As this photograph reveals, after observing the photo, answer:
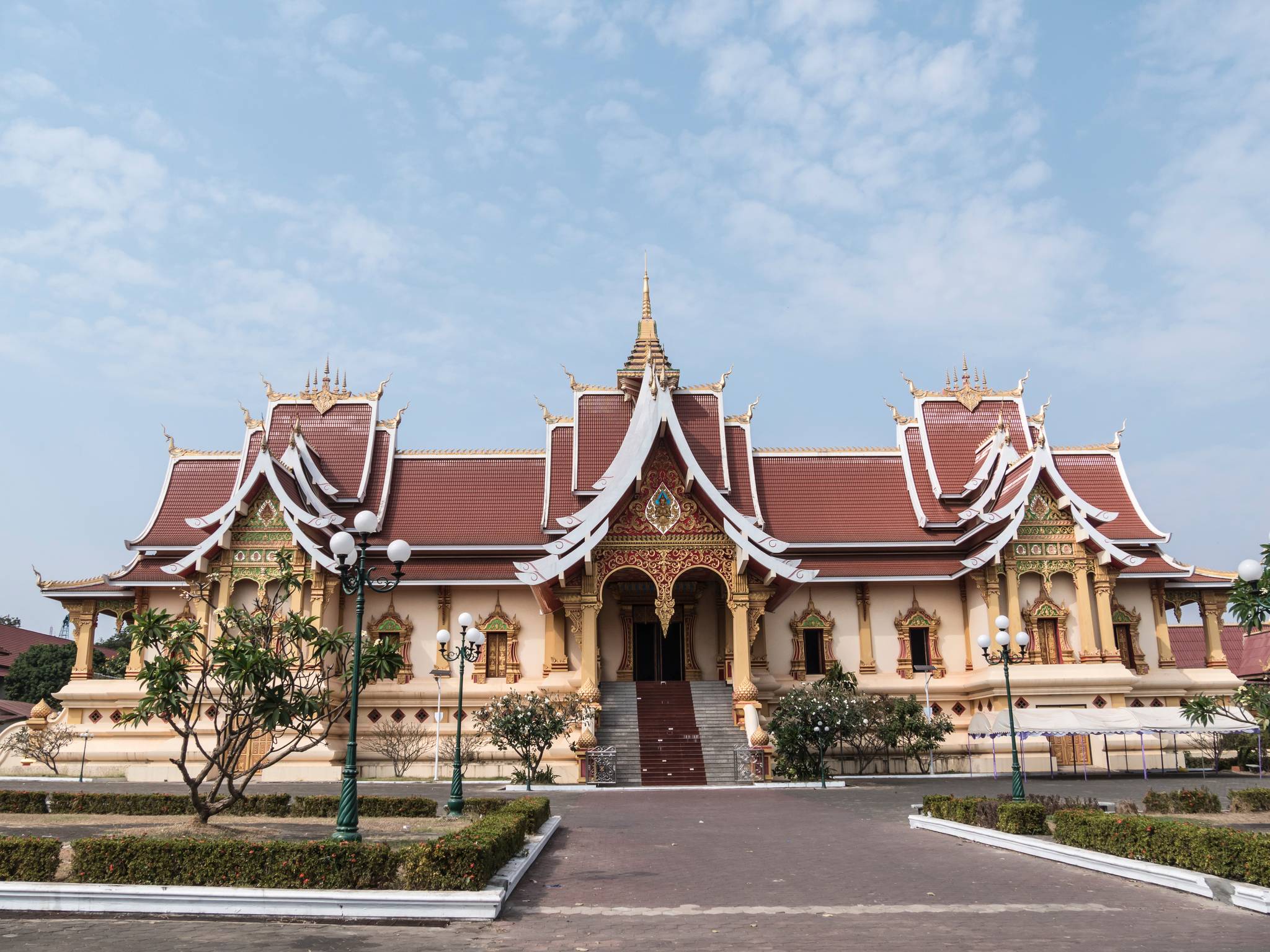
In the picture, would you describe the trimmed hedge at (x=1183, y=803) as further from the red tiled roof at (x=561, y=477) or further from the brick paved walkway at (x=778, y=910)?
the red tiled roof at (x=561, y=477)

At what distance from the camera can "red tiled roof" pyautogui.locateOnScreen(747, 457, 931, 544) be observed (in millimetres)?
26656

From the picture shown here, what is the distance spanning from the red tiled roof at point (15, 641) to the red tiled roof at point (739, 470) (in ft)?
119

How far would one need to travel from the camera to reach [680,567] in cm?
2364

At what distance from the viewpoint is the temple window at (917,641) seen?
2550cm

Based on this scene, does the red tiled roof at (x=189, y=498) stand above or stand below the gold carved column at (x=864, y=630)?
above

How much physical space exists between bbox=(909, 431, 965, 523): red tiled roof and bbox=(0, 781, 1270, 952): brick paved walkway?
1503cm

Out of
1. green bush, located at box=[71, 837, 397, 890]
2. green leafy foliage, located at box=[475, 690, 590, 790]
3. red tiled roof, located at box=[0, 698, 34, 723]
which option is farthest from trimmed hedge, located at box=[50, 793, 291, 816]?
red tiled roof, located at box=[0, 698, 34, 723]

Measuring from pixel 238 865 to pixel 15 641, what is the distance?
5198 centimetres

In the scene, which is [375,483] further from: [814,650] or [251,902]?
[251,902]

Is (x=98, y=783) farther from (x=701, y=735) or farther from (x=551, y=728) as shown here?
(x=701, y=735)

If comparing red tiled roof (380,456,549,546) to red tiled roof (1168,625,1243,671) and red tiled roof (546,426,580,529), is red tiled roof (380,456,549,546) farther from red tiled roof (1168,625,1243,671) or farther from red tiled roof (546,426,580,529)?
red tiled roof (1168,625,1243,671)

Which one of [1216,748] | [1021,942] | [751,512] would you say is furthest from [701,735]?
[1021,942]

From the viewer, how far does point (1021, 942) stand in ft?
23.2

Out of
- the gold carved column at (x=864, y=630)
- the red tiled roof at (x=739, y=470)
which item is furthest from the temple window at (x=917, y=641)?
the red tiled roof at (x=739, y=470)
